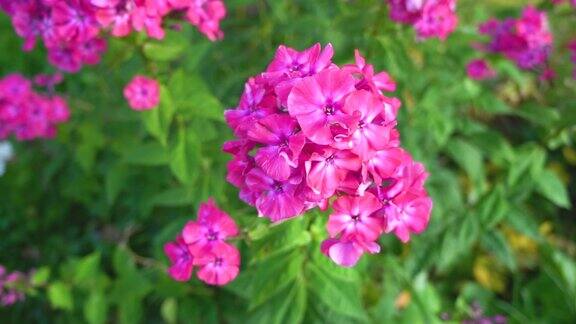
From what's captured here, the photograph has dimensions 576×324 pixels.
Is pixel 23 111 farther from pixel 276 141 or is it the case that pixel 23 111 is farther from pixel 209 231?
pixel 276 141

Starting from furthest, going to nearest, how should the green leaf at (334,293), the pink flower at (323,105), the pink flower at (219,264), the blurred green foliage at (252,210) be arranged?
the blurred green foliage at (252,210), the green leaf at (334,293), the pink flower at (219,264), the pink flower at (323,105)

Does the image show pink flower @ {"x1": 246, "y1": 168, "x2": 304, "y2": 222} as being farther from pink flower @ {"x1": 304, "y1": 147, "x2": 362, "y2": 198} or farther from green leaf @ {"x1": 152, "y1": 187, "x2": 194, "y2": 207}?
green leaf @ {"x1": 152, "y1": 187, "x2": 194, "y2": 207}

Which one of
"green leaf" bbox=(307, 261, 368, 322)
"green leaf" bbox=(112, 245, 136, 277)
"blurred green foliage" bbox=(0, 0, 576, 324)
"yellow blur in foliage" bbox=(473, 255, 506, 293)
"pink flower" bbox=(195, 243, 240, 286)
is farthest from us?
"yellow blur in foliage" bbox=(473, 255, 506, 293)

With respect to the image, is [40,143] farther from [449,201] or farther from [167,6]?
[449,201]

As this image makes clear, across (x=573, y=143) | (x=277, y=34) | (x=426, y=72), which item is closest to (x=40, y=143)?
(x=277, y=34)

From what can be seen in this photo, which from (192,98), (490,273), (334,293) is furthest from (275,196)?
(490,273)

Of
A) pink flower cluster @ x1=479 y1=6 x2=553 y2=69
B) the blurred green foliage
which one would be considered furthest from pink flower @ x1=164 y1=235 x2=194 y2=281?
pink flower cluster @ x1=479 y1=6 x2=553 y2=69

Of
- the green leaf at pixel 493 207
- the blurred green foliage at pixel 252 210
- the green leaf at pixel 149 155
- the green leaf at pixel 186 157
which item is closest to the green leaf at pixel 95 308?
the blurred green foliage at pixel 252 210

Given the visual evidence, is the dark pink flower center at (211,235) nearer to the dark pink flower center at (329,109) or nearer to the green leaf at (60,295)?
the dark pink flower center at (329,109)
